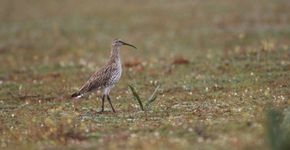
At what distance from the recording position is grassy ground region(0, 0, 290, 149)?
47.2ft

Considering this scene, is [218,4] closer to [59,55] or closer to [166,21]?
[166,21]

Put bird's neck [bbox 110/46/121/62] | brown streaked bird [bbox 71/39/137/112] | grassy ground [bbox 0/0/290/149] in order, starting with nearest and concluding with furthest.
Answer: grassy ground [bbox 0/0/290/149] → brown streaked bird [bbox 71/39/137/112] → bird's neck [bbox 110/46/121/62]

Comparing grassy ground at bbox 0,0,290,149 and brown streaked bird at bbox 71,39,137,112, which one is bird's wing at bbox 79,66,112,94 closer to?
brown streaked bird at bbox 71,39,137,112

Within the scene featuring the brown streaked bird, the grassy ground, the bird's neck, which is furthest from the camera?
the bird's neck

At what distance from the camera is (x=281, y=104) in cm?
1691

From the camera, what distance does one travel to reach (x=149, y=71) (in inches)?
986

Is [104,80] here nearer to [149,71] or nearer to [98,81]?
[98,81]

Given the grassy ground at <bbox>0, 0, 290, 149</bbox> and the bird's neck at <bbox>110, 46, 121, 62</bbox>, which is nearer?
the grassy ground at <bbox>0, 0, 290, 149</bbox>

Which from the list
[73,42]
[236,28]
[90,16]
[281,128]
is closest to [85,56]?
Answer: [73,42]

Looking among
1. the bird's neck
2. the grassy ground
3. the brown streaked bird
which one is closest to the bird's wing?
the brown streaked bird

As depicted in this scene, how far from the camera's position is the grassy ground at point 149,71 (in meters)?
14.4

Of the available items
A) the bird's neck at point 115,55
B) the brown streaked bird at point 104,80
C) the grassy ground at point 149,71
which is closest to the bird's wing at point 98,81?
the brown streaked bird at point 104,80

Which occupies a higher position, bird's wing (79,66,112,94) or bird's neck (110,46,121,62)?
bird's neck (110,46,121,62)

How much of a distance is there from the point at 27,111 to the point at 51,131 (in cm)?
448
